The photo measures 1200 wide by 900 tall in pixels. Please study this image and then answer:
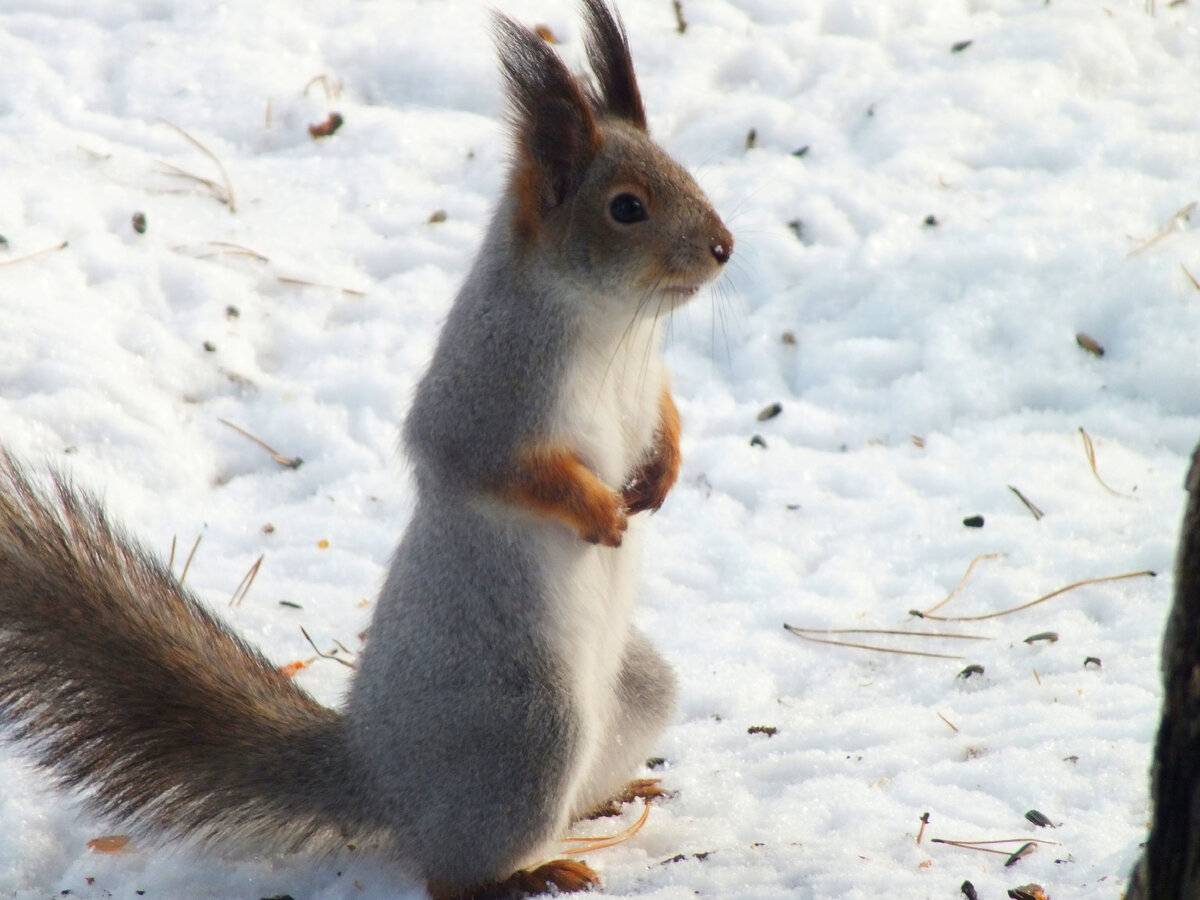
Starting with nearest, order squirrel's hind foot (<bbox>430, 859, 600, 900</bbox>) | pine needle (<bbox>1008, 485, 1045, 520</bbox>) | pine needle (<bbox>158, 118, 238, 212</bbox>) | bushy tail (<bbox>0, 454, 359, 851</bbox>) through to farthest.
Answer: bushy tail (<bbox>0, 454, 359, 851</bbox>) → squirrel's hind foot (<bbox>430, 859, 600, 900</bbox>) → pine needle (<bbox>1008, 485, 1045, 520</bbox>) → pine needle (<bbox>158, 118, 238, 212</bbox>)

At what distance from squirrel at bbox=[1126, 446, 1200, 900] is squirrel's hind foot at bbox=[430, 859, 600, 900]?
1128 mm

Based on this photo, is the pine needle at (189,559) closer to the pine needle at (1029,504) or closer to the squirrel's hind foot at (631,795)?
the squirrel's hind foot at (631,795)

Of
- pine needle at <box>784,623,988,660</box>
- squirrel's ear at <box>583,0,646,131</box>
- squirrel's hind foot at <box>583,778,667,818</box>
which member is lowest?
pine needle at <box>784,623,988,660</box>

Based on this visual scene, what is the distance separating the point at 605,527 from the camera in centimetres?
236

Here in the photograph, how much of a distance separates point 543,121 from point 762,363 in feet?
6.03

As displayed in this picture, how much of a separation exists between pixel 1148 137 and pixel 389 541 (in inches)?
116

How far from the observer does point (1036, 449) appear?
3.66m

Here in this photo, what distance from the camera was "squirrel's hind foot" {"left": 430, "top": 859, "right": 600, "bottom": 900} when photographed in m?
2.34

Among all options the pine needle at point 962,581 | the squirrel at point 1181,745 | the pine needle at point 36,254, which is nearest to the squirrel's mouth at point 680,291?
the squirrel at point 1181,745

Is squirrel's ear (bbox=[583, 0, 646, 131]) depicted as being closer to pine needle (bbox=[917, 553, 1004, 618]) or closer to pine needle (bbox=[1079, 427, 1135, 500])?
pine needle (bbox=[917, 553, 1004, 618])

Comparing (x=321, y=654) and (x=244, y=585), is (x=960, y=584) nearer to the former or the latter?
(x=321, y=654)

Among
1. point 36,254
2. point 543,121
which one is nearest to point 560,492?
point 543,121

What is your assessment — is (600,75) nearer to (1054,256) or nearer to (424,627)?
(424,627)

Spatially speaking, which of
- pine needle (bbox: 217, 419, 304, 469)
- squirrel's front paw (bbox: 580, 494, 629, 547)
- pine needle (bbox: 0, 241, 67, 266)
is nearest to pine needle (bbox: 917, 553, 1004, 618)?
squirrel's front paw (bbox: 580, 494, 629, 547)
